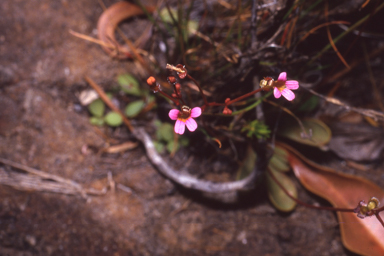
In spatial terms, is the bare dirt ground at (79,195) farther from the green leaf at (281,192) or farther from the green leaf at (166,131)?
the green leaf at (166,131)

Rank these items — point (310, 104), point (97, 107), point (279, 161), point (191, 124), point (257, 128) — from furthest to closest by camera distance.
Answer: point (97, 107)
point (279, 161)
point (310, 104)
point (257, 128)
point (191, 124)

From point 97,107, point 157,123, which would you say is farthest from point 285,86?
point 97,107

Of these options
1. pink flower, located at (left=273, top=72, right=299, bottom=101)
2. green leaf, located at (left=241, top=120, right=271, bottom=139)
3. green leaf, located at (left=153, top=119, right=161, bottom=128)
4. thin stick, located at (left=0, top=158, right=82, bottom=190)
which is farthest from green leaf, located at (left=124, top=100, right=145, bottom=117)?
pink flower, located at (left=273, top=72, right=299, bottom=101)

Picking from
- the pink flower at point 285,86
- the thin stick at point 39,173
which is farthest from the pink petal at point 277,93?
the thin stick at point 39,173

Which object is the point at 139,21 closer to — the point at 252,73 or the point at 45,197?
the point at 252,73

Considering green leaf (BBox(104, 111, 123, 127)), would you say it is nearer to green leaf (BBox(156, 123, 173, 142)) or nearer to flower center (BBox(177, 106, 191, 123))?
green leaf (BBox(156, 123, 173, 142))

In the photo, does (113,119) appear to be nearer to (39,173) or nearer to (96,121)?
(96,121)
